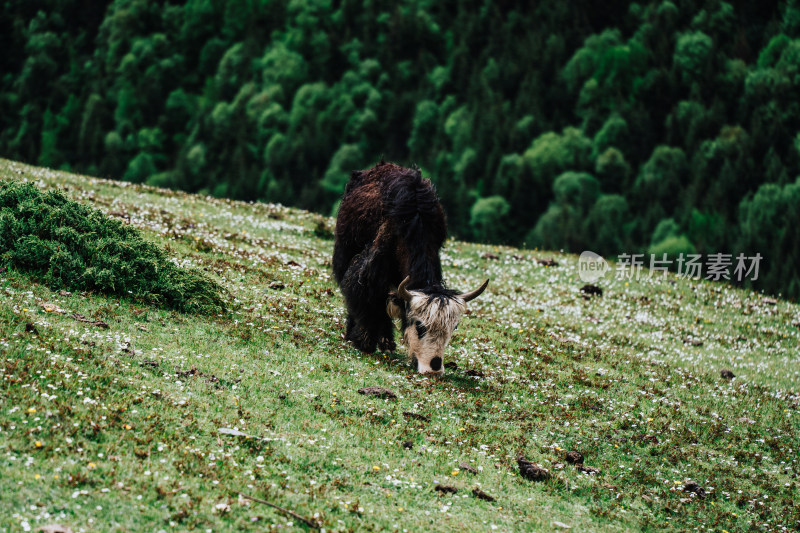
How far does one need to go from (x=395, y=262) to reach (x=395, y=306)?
107 centimetres

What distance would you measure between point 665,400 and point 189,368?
11076 mm

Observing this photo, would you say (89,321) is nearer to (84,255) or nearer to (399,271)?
(84,255)

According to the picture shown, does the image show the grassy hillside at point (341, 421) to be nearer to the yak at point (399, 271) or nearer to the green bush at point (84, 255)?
the green bush at point (84, 255)

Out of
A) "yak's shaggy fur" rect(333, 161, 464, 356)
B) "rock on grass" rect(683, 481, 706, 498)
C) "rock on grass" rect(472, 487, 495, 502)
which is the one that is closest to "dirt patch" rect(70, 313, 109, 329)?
"yak's shaggy fur" rect(333, 161, 464, 356)

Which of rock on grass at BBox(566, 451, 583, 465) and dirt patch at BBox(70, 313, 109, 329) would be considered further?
dirt patch at BBox(70, 313, 109, 329)

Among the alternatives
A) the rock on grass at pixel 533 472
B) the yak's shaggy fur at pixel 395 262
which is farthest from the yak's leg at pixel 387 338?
the rock on grass at pixel 533 472

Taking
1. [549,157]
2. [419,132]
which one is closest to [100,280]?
[549,157]

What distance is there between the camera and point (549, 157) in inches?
5792

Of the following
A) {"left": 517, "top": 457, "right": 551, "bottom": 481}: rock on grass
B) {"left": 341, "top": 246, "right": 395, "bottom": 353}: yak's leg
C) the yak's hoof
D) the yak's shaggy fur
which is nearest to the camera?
{"left": 517, "top": 457, "right": 551, "bottom": 481}: rock on grass

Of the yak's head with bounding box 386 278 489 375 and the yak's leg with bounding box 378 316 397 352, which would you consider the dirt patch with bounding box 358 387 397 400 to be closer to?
the yak's head with bounding box 386 278 489 375

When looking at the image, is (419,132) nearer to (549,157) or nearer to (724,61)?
(549,157)

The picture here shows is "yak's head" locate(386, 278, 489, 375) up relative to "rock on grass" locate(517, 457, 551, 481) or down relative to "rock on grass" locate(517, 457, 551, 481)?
up

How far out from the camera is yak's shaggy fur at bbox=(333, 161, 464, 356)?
15.4 m

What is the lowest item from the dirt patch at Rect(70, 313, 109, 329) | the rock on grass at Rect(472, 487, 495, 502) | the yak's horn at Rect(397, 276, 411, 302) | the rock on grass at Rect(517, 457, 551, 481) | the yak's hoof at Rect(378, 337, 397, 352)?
the rock on grass at Rect(472, 487, 495, 502)
